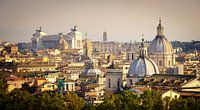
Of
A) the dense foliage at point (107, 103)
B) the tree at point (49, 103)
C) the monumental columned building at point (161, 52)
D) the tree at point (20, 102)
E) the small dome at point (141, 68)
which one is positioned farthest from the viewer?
the monumental columned building at point (161, 52)

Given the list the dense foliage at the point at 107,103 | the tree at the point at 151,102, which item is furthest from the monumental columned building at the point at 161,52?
the tree at the point at 151,102

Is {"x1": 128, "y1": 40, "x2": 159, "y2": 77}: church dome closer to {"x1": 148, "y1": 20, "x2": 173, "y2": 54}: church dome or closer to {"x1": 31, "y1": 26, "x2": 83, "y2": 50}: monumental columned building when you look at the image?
{"x1": 148, "y1": 20, "x2": 173, "y2": 54}: church dome

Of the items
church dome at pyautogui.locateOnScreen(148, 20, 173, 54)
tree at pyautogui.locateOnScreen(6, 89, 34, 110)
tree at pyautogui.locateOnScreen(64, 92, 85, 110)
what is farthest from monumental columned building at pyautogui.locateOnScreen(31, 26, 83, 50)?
tree at pyautogui.locateOnScreen(64, 92, 85, 110)

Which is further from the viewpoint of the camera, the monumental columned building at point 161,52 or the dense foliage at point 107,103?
the monumental columned building at point 161,52

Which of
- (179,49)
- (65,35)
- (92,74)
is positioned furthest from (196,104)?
(65,35)

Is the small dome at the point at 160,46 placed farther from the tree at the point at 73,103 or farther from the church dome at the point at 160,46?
the tree at the point at 73,103

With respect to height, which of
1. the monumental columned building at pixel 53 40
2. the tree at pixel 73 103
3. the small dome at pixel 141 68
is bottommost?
the tree at pixel 73 103

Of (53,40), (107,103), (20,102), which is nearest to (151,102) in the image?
(107,103)

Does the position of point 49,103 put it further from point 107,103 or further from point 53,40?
point 53,40
